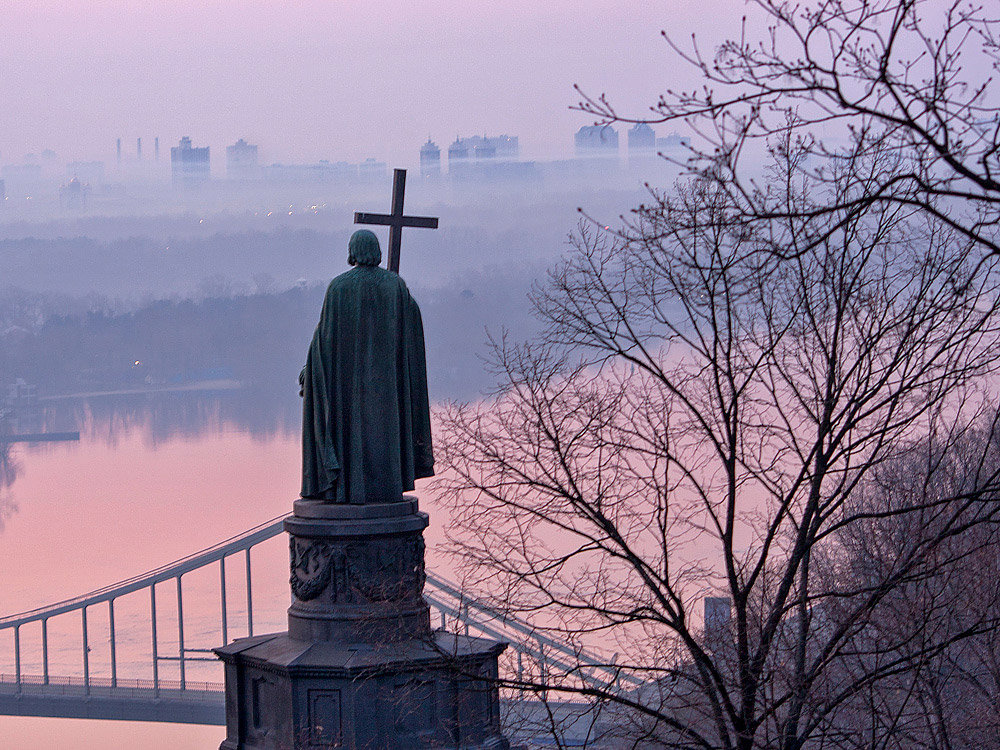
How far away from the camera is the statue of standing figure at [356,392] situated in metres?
8.73

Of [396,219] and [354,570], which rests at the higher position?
[396,219]

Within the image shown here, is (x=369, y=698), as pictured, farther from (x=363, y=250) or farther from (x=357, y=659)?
(x=363, y=250)

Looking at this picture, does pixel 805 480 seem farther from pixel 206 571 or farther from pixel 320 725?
pixel 206 571

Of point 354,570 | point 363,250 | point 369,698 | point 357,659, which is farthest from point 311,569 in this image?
point 363,250

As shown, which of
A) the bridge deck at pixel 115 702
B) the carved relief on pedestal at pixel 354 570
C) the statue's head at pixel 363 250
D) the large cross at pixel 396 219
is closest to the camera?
the carved relief on pedestal at pixel 354 570

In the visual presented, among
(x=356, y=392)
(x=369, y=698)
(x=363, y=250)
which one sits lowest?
(x=369, y=698)

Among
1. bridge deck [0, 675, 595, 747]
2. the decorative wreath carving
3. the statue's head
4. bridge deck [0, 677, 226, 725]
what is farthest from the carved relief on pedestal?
bridge deck [0, 677, 226, 725]

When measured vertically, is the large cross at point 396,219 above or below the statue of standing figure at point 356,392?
above

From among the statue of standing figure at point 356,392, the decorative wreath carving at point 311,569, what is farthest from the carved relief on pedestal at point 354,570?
the statue of standing figure at point 356,392

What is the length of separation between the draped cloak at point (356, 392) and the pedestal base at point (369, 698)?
1.00 metres

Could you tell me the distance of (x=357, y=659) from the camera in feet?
26.9

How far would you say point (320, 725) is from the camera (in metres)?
8.16

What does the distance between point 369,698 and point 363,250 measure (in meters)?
2.72

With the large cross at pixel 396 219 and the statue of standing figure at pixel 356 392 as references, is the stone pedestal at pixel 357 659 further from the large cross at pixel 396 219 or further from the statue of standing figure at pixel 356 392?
the large cross at pixel 396 219
